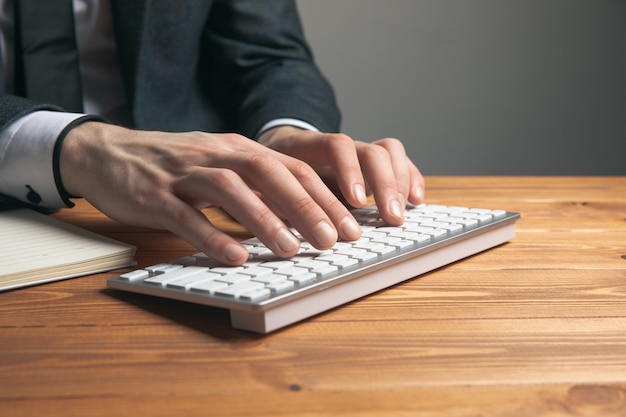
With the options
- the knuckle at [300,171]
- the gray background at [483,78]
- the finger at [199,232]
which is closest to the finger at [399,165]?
the knuckle at [300,171]

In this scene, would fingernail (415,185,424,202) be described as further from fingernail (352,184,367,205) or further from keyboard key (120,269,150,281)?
keyboard key (120,269,150,281)

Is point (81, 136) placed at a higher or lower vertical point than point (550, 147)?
higher

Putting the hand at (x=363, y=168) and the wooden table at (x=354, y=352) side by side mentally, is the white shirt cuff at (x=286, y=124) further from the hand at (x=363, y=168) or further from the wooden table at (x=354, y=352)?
the wooden table at (x=354, y=352)

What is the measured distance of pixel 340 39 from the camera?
2.46m

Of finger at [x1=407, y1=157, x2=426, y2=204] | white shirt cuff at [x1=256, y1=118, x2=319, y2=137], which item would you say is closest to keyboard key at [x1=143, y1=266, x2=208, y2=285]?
finger at [x1=407, y1=157, x2=426, y2=204]

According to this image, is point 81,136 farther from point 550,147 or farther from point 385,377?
point 550,147

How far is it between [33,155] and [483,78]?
6.30 feet

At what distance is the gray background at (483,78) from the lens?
2.45 m

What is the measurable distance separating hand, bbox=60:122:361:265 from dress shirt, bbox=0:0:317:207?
0.04m

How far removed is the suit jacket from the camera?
1.23 m

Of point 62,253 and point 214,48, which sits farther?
point 214,48

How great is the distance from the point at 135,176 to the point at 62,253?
0.11m

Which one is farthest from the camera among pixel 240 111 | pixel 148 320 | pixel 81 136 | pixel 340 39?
pixel 340 39

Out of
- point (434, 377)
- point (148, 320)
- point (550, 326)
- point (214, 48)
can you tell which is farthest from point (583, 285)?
point (214, 48)
